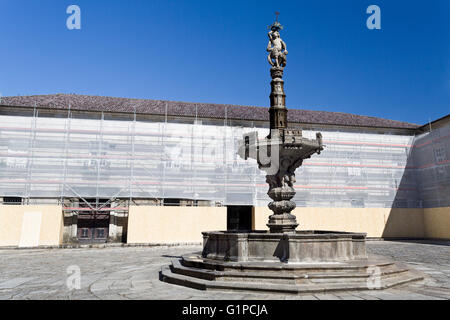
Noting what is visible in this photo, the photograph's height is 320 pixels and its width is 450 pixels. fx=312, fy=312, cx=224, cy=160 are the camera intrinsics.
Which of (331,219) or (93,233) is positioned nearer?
(331,219)

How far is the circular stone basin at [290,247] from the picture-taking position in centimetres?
599

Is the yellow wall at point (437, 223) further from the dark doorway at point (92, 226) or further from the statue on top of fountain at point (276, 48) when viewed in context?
the dark doorway at point (92, 226)

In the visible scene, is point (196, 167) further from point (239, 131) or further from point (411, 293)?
point (411, 293)

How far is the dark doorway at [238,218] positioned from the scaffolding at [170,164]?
22.9 feet

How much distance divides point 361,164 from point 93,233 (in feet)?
77.4

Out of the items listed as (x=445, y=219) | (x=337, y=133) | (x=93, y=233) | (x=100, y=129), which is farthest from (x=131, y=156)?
(x=445, y=219)

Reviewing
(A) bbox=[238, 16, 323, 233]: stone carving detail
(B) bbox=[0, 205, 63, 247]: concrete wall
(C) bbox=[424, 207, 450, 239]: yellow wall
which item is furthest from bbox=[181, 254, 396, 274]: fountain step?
(C) bbox=[424, 207, 450, 239]: yellow wall

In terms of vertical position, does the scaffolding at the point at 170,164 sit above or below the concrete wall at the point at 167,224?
above

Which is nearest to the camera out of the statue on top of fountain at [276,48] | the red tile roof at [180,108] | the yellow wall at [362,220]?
the statue on top of fountain at [276,48]

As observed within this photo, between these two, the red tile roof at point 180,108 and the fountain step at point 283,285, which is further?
the red tile roof at point 180,108

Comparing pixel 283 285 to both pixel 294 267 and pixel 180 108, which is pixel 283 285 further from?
pixel 180 108

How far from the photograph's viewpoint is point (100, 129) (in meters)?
20.5

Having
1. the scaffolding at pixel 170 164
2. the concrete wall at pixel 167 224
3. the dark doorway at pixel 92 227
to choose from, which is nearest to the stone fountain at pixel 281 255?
the concrete wall at pixel 167 224

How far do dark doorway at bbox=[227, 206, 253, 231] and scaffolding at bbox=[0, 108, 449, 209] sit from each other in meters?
6.97
